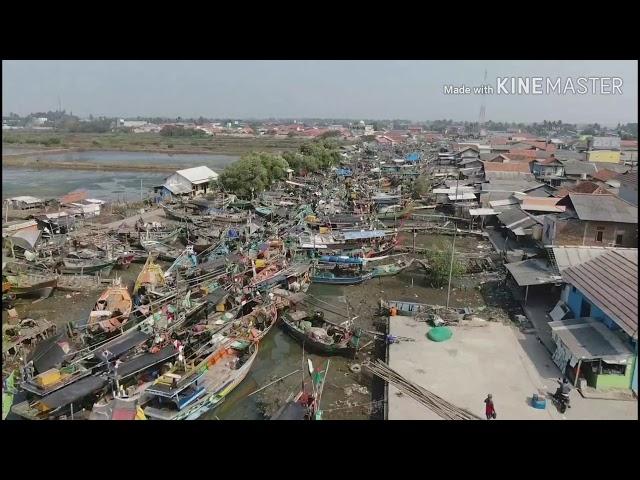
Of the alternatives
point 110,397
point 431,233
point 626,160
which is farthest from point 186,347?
point 626,160

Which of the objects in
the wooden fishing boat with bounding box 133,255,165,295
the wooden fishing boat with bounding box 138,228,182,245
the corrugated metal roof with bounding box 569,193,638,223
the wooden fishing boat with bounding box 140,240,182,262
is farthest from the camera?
the wooden fishing boat with bounding box 138,228,182,245

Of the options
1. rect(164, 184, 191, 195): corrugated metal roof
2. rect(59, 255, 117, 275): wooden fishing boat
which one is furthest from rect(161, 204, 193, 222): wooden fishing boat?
rect(59, 255, 117, 275): wooden fishing boat

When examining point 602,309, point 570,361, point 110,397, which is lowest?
point 110,397

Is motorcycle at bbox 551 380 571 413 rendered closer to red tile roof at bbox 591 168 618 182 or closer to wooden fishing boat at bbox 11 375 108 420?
wooden fishing boat at bbox 11 375 108 420

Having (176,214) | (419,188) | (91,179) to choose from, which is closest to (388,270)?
(176,214)

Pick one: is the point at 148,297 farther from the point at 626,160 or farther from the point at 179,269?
the point at 626,160

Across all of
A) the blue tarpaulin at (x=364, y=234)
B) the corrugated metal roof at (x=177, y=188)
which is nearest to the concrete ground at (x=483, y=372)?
the blue tarpaulin at (x=364, y=234)
